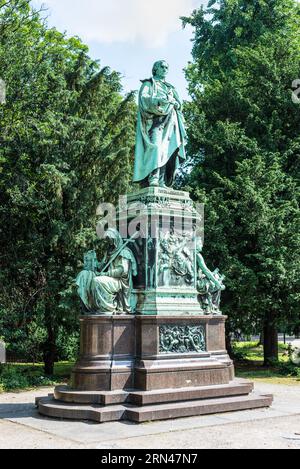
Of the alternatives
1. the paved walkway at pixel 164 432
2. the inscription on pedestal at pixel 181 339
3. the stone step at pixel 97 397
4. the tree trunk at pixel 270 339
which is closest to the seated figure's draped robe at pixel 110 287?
the inscription on pedestal at pixel 181 339

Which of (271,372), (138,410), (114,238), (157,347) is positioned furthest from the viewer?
(271,372)

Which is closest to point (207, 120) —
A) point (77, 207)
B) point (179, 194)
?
point (77, 207)

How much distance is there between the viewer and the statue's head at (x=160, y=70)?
11.8 meters

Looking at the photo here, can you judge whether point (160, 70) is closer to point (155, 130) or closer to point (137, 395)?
point (155, 130)

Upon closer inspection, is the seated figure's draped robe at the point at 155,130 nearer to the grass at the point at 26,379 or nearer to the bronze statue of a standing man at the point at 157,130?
the bronze statue of a standing man at the point at 157,130

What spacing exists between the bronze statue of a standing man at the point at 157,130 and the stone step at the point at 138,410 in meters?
4.25

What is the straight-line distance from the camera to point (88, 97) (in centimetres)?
1841

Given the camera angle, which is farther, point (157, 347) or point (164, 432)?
point (157, 347)

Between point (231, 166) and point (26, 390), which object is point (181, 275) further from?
point (231, 166)

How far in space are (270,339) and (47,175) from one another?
1089 cm

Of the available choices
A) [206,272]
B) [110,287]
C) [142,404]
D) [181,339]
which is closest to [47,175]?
[206,272]

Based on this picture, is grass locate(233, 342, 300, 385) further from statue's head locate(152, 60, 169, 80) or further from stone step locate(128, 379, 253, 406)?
statue's head locate(152, 60, 169, 80)

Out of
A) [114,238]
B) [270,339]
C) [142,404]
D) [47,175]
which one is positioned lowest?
[142,404]

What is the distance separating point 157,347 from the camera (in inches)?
394
